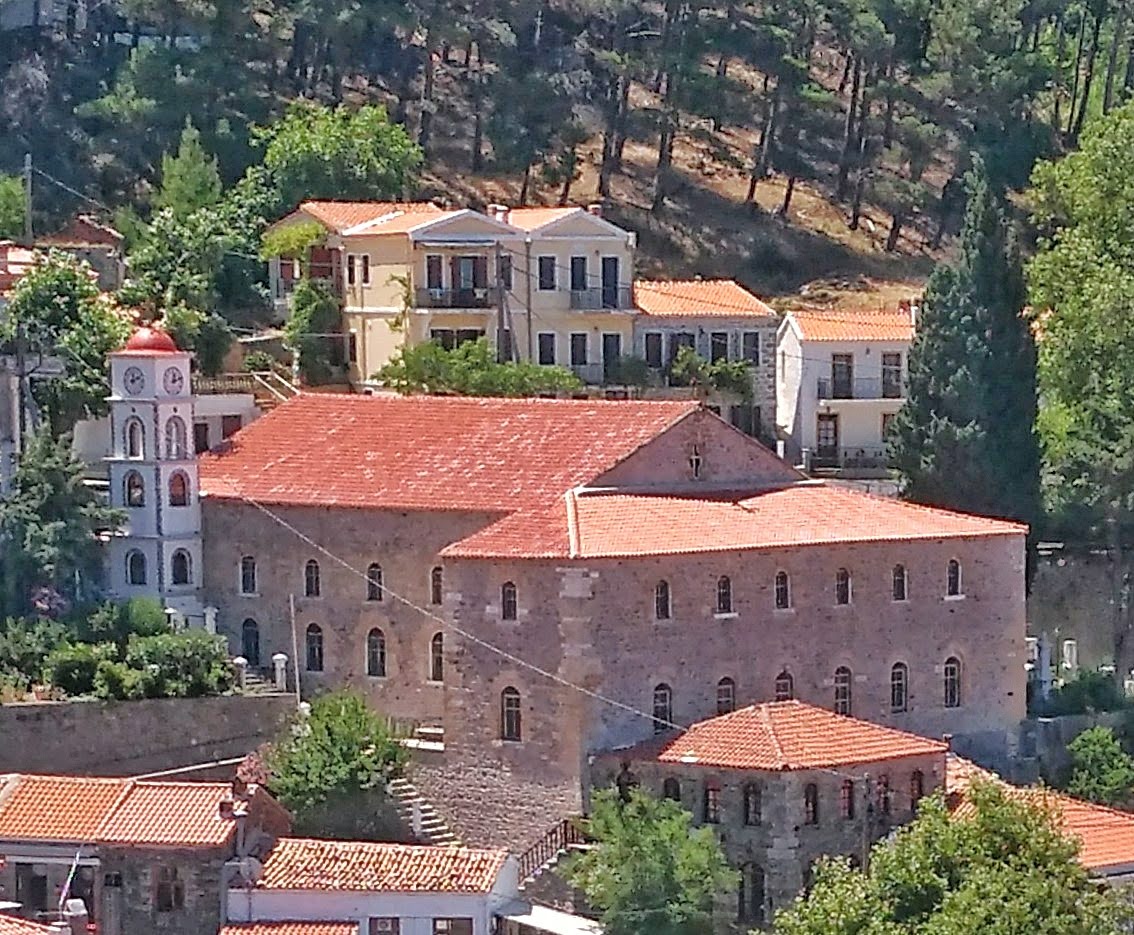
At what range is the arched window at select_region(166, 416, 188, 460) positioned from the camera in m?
62.7

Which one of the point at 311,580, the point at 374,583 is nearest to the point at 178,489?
the point at 311,580

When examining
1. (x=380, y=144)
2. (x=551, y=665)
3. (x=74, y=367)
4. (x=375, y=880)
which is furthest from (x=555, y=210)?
(x=375, y=880)

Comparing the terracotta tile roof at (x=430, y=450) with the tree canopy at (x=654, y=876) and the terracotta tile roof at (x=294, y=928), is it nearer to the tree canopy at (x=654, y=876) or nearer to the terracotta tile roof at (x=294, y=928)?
the tree canopy at (x=654, y=876)

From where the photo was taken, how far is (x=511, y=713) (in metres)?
58.8

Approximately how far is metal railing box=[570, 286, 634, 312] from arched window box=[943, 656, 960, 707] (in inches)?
619

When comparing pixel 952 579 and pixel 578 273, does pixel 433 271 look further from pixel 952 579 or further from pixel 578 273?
pixel 952 579

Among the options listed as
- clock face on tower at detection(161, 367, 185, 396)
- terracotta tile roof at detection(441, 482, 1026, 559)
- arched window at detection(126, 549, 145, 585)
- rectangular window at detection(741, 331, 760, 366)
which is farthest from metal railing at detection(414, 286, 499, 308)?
terracotta tile roof at detection(441, 482, 1026, 559)

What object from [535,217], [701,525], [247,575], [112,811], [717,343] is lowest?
[112,811]

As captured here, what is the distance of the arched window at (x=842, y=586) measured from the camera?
6084cm

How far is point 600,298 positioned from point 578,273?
77 centimetres

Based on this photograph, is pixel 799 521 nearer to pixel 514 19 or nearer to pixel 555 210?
pixel 555 210

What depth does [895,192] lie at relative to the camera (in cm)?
9450

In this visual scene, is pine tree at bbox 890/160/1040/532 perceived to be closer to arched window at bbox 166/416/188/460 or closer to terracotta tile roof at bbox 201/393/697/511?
terracotta tile roof at bbox 201/393/697/511

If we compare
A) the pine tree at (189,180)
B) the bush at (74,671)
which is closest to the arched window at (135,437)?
the bush at (74,671)
